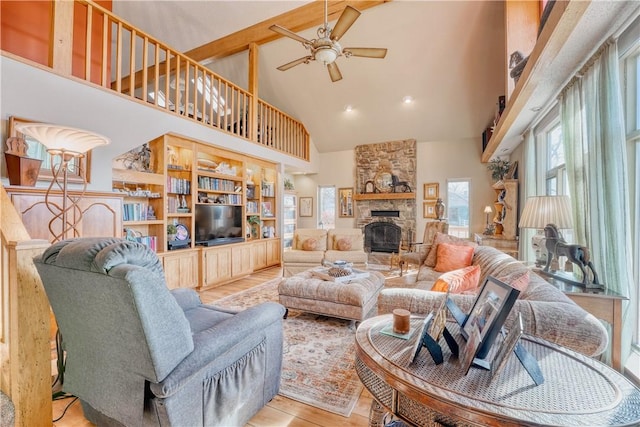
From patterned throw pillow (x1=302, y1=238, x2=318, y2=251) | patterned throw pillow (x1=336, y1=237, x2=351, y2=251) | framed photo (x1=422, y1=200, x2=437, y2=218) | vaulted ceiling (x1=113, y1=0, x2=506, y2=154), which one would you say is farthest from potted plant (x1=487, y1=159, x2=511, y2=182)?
patterned throw pillow (x1=302, y1=238, x2=318, y2=251)

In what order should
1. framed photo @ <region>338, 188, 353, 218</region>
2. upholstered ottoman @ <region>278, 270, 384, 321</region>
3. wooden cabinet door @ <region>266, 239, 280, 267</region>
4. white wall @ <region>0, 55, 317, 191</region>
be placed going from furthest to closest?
framed photo @ <region>338, 188, 353, 218</region> < wooden cabinet door @ <region>266, 239, 280, 267</region> < upholstered ottoman @ <region>278, 270, 384, 321</region> < white wall @ <region>0, 55, 317, 191</region>

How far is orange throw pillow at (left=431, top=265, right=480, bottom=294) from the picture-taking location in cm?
198

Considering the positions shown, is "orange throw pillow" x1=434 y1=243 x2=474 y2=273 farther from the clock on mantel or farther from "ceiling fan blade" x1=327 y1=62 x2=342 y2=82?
the clock on mantel

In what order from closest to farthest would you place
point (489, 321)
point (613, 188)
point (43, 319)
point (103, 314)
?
point (489, 321) < point (103, 314) < point (43, 319) < point (613, 188)

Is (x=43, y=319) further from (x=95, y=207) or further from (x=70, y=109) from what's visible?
(x=70, y=109)

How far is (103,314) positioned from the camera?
1182 millimetres

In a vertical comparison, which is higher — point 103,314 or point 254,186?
point 254,186

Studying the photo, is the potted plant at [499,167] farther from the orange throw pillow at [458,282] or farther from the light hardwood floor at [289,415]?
the light hardwood floor at [289,415]

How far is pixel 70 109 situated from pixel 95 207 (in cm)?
101

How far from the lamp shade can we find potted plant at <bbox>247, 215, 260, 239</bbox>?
14.7 ft

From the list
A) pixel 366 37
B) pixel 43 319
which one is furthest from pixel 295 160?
pixel 43 319

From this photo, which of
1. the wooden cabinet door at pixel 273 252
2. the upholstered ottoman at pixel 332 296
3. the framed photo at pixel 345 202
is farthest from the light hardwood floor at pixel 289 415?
the framed photo at pixel 345 202

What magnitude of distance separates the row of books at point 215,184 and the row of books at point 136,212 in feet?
3.00

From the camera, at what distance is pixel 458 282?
2.04 metres
